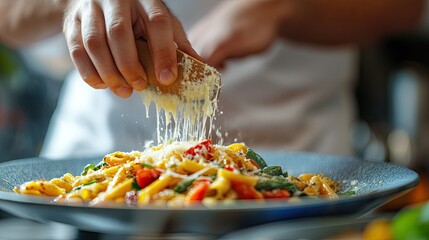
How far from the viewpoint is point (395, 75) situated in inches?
181

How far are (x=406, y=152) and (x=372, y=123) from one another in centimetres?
37

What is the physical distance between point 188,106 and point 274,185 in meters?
0.22

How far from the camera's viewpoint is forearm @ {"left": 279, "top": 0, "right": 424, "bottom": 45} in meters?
2.06

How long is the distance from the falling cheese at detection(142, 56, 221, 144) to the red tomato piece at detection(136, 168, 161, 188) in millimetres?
113

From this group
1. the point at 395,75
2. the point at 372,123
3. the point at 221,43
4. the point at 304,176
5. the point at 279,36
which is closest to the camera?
the point at 304,176

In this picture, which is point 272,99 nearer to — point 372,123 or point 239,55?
point 239,55

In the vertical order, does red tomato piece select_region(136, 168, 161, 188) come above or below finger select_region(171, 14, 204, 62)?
below

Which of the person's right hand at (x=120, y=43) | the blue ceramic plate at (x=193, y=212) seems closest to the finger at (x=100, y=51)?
the person's right hand at (x=120, y=43)

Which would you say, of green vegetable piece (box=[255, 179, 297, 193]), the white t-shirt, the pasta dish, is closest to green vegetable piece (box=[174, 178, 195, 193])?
the pasta dish

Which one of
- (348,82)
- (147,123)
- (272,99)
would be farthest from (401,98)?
(147,123)

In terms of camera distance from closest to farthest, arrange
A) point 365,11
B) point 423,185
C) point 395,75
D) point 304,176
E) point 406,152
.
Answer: point 304,176
point 365,11
point 423,185
point 406,152
point 395,75

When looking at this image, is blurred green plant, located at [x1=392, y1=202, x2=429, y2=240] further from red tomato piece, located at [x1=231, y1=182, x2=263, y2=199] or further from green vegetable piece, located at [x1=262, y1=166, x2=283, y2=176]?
green vegetable piece, located at [x1=262, y1=166, x2=283, y2=176]

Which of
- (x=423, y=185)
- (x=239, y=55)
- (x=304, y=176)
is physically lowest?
(x=423, y=185)

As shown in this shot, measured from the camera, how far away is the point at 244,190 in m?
1.07
